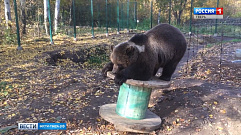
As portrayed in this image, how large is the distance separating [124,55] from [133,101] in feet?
2.71

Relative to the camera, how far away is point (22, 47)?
10477 millimetres

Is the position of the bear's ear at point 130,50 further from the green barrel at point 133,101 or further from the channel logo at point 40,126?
the channel logo at point 40,126

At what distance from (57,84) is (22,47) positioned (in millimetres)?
5578

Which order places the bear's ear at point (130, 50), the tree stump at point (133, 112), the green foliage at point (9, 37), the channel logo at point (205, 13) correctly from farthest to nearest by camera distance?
the channel logo at point (205, 13), the green foliage at point (9, 37), the tree stump at point (133, 112), the bear's ear at point (130, 50)

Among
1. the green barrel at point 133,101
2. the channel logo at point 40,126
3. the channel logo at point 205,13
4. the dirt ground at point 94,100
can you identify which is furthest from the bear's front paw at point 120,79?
the channel logo at point 205,13

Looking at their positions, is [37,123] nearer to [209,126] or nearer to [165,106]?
[165,106]

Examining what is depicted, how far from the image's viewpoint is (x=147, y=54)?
3729 millimetres

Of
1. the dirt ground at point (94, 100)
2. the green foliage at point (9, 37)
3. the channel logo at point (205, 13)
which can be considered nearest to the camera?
Answer: the dirt ground at point (94, 100)

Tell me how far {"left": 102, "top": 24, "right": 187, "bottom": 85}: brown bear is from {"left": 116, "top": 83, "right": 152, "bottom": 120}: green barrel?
0.88ft

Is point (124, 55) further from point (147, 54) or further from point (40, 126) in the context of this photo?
point (40, 126)

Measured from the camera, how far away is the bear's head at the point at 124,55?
3.51 meters

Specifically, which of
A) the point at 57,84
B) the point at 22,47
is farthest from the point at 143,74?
the point at 22,47

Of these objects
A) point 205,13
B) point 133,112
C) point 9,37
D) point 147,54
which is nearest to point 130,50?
point 147,54

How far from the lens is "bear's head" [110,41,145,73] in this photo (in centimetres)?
351
